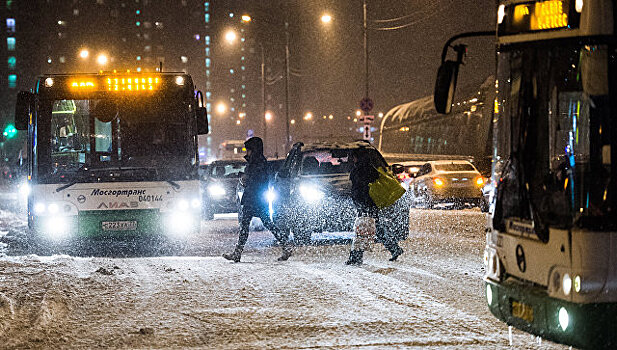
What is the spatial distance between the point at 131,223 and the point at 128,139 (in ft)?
4.56

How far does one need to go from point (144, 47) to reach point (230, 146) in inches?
4362

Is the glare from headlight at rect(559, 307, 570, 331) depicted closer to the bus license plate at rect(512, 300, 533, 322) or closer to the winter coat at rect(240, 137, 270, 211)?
the bus license plate at rect(512, 300, 533, 322)

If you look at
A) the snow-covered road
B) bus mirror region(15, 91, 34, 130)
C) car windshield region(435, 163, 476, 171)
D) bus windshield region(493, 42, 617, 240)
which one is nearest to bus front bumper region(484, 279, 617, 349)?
bus windshield region(493, 42, 617, 240)

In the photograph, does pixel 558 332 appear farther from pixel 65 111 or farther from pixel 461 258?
pixel 65 111

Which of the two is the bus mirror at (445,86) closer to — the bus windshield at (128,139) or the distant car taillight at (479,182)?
the bus windshield at (128,139)

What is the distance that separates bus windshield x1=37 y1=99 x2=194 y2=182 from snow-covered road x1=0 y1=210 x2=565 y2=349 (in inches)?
89.4

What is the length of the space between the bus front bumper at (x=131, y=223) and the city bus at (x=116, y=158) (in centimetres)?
2

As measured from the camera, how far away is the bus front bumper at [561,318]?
5.26 meters

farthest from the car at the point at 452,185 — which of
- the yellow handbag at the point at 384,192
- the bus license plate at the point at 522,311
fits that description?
the bus license plate at the point at 522,311

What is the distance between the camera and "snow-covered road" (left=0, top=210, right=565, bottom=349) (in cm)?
713

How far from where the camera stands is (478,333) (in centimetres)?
722

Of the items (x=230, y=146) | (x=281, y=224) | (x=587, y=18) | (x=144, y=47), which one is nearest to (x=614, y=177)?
(x=587, y=18)

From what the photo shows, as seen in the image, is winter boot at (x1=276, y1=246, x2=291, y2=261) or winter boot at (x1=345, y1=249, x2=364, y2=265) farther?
winter boot at (x1=276, y1=246, x2=291, y2=261)

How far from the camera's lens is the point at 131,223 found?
1423 centimetres
